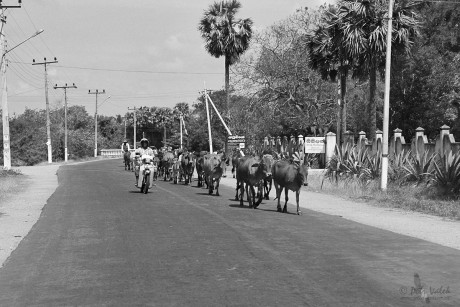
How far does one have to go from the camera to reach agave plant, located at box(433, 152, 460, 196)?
20047mm

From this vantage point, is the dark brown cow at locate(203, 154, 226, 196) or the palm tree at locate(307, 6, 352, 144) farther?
the palm tree at locate(307, 6, 352, 144)

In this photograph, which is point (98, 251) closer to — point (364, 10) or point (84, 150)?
point (364, 10)

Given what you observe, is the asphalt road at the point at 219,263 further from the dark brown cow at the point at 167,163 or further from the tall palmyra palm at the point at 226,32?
the tall palmyra palm at the point at 226,32

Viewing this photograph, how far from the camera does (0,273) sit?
8570mm

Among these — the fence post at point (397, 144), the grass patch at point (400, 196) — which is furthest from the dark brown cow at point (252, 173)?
the fence post at point (397, 144)

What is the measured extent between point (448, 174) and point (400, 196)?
183 cm

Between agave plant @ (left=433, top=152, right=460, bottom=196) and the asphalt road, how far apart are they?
729cm

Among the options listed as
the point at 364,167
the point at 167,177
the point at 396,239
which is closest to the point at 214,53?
the point at 167,177

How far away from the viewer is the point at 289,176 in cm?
1617

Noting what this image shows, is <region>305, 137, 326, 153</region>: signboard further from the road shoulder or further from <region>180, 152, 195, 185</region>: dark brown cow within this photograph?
the road shoulder

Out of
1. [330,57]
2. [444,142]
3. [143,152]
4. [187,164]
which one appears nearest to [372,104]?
[444,142]

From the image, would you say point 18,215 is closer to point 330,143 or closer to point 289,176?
point 289,176

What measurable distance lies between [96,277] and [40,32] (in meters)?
37.7

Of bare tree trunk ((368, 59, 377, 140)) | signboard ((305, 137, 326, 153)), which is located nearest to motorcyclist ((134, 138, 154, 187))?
signboard ((305, 137, 326, 153))
